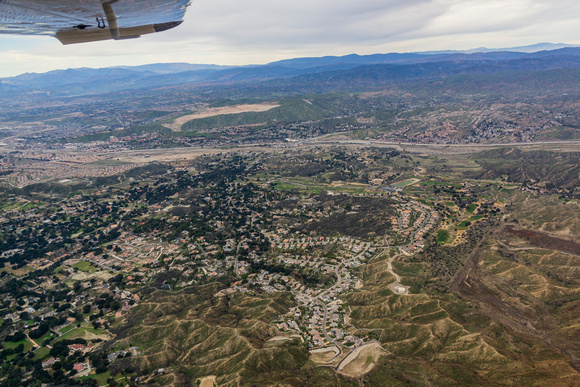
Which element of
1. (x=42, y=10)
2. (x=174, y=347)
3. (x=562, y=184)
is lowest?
(x=174, y=347)

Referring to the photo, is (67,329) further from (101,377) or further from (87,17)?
(87,17)

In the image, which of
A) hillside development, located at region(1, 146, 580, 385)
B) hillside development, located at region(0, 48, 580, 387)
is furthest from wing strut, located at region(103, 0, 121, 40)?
hillside development, located at region(1, 146, 580, 385)

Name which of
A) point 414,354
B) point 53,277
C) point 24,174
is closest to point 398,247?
point 414,354

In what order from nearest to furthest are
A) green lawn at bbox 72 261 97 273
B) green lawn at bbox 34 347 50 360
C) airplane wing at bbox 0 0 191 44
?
1. airplane wing at bbox 0 0 191 44
2. green lawn at bbox 34 347 50 360
3. green lawn at bbox 72 261 97 273

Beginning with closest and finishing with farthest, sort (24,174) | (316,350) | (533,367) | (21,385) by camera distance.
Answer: (533,367), (21,385), (316,350), (24,174)

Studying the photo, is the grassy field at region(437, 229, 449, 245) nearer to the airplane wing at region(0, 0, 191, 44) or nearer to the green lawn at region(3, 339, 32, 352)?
the airplane wing at region(0, 0, 191, 44)

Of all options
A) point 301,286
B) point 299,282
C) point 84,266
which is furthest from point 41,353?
point 299,282

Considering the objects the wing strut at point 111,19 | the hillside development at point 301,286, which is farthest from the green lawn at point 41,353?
the wing strut at point 111,19

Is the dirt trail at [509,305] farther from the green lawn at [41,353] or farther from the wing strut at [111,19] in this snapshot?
the green lawn at [41,353]

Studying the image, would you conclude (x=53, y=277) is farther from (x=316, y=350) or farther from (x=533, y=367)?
(x=533, y=367)
